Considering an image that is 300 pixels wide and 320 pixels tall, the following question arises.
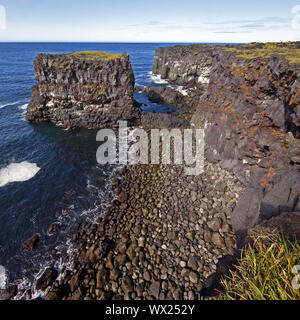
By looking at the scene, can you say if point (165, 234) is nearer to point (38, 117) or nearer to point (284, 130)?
point (284, 130)

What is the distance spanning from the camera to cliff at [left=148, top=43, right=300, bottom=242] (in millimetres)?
14141

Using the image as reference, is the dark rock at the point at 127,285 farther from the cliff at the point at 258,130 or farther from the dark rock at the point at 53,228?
the cliff at the point at 258,130

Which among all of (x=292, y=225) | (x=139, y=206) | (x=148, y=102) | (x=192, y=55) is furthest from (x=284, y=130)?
(x=192, y=55)

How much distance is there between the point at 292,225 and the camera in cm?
989

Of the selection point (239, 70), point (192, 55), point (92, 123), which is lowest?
point (92, 123)

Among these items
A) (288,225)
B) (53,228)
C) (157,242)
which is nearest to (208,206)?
(157,242)

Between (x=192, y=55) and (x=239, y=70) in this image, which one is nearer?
(x=239, y=70)

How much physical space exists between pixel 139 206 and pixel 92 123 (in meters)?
26.6

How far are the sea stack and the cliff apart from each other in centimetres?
1918

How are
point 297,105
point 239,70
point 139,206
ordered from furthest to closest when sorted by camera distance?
1. point 239,70
2. point 139,206
3. point 297,105

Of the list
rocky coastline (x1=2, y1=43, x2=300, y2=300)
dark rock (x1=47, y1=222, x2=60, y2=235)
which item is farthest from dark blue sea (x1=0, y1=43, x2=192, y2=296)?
rocky coastline (x1=2, y1=43, x2=300, y2=300)

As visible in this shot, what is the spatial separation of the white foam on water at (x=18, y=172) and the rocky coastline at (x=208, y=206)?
1327 centimetres

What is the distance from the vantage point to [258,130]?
64.0 feet

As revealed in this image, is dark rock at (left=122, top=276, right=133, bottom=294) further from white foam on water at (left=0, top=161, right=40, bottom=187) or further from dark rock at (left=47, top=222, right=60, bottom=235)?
white foam on water at (left=0, top=161, right=40, bottom=187)
